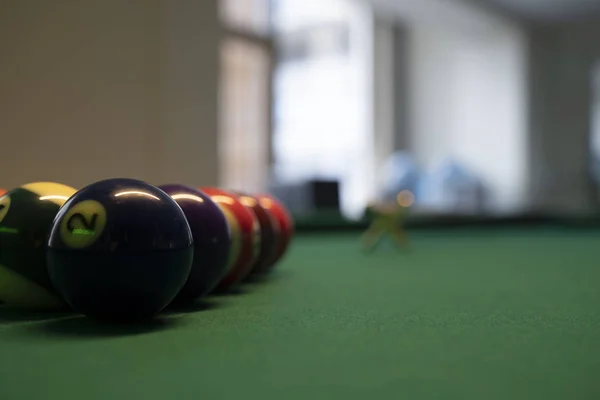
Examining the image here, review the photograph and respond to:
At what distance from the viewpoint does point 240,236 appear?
221 centimetres

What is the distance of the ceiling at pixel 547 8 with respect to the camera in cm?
1071

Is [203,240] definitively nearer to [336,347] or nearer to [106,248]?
[106,248]

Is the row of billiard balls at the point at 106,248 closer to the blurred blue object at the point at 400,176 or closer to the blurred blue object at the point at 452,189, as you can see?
the blurred blue object at the point at 400,176

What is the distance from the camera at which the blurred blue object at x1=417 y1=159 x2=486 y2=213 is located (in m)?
11.1

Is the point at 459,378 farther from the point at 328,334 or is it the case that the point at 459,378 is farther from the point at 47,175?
the point at 47,175

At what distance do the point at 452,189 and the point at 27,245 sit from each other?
10039 mm

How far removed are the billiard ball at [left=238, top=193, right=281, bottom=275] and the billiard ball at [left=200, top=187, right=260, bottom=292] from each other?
0.62 ft

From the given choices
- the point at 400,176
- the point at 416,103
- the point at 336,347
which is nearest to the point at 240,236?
the point at 336,347

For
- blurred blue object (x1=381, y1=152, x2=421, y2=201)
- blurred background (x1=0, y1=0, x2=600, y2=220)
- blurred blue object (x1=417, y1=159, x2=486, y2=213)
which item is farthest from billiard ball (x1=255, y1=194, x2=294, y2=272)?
blurred blue object (x1=417, y1=159, x2=486, y2=213)

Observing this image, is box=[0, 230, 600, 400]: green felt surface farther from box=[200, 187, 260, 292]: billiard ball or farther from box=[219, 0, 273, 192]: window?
box=[219, 0, 273, 192]: window

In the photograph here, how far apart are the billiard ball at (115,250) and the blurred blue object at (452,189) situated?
9698mm

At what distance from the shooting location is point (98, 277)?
1534 mm

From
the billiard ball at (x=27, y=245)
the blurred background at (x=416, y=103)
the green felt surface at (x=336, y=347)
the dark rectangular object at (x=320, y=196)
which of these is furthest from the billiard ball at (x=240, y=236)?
the blurred background at (x=416, y=103)

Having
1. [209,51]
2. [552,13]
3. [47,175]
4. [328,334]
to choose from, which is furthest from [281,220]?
[552,13]
